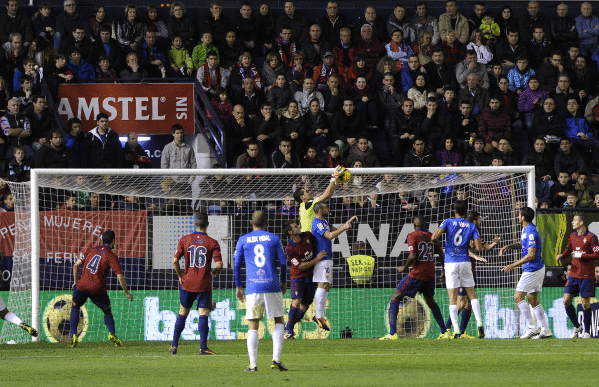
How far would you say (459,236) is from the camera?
43.7 ft

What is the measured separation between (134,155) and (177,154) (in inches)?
33.2

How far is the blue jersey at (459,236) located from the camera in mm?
13297

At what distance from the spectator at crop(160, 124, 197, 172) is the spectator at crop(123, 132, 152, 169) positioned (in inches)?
16.0

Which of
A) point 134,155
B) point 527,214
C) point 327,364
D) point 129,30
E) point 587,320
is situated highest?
point 129,30

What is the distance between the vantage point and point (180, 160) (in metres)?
17.2

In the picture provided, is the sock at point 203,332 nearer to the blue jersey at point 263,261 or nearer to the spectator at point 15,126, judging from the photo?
the blue jersey at point 263,261

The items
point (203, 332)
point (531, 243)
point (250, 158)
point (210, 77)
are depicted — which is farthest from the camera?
point (210, 77)

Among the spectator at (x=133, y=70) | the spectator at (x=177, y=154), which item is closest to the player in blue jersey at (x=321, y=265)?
the spectator at (x=177, y=154)

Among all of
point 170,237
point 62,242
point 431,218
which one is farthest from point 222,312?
point 431,218

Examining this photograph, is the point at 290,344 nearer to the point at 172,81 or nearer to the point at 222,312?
the point at 222,312

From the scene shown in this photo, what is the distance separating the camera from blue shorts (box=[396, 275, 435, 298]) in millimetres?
13602

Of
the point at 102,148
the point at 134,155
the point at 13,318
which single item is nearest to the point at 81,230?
the point at 13,318

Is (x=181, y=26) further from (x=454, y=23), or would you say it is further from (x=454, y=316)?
(x=454, y=316)

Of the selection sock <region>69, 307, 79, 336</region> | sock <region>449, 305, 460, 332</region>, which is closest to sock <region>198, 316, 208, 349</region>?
sock <region>69, 307, 79, 336</region>
